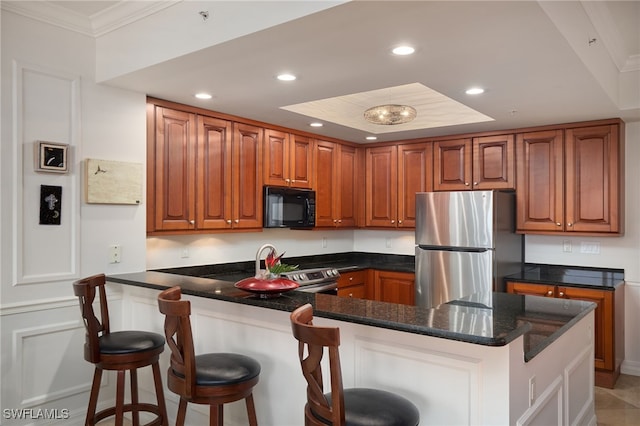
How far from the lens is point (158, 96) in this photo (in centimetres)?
339

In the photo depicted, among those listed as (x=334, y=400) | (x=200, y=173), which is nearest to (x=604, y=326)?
(x=334, y=400)

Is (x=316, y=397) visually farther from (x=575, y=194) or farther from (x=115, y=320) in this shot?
(x=575, y=194)

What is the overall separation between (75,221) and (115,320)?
2.51 ft

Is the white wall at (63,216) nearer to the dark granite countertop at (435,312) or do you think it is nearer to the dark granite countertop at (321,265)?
the dark granite countertop at (435,312)

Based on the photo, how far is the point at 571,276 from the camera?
14.0 ft

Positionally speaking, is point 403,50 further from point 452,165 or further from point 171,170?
point 452,165

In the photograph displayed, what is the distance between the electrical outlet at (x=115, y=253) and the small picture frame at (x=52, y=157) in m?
0.59

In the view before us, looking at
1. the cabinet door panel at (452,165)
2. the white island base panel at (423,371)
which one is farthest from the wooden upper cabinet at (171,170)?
the cabinet door panel at (452,165)

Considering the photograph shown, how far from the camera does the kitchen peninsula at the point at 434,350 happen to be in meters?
1.75

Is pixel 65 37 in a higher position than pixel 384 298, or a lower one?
higher

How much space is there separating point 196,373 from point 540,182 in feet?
11.7

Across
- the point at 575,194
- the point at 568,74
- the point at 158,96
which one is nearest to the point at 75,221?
the point at 158,96

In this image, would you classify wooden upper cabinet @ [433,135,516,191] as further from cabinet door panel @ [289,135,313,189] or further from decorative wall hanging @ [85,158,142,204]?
decorative wall hanging @ [85,158,142,204]

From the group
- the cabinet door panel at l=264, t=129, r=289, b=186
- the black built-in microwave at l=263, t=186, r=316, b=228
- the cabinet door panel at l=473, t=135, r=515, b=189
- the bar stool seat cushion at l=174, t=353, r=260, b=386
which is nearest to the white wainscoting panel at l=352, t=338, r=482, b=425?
the bar stool seat cushion at l=174, t=353, r=260, b=386
